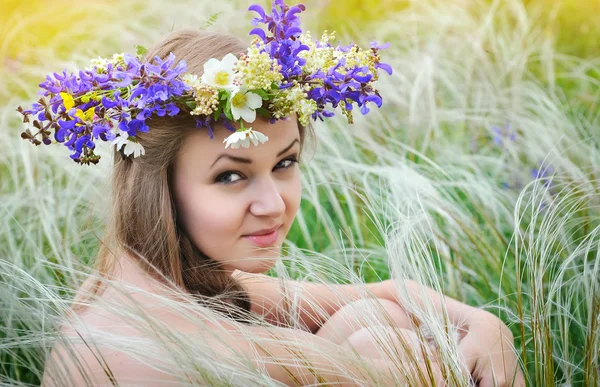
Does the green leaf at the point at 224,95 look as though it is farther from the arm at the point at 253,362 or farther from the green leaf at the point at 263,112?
the arm at the point at 253,362

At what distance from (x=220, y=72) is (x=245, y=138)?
0.69 feet

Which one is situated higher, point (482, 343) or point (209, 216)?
point (209, 216)

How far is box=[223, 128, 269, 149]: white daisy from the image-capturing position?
2109mm

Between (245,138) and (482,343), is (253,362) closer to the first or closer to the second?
(245,138)

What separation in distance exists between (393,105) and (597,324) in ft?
8.85

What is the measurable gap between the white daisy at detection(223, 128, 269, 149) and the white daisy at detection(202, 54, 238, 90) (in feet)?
0.47

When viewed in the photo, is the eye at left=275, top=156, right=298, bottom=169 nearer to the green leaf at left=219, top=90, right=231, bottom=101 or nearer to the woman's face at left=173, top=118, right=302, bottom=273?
the woman's face at left=173, top=118, right=302, bottom=273

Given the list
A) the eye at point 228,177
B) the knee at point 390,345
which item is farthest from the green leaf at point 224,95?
the knee at point 390,345

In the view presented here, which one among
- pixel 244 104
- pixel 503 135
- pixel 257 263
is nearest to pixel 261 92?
pixel 244 104

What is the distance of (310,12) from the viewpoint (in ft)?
19.7

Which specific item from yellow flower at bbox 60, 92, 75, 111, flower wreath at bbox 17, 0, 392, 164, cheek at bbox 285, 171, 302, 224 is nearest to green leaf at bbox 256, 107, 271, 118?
flower wreath at bbox 17, 0, 392, 164

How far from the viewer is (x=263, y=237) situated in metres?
2.29

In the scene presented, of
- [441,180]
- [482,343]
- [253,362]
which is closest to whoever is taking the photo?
[253,362]

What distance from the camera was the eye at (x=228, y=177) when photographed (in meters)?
2.25
